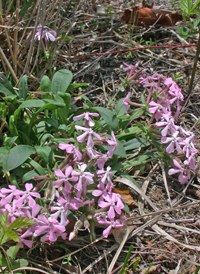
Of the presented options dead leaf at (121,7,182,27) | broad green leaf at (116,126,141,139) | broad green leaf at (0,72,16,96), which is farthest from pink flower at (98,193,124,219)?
dead leaf at (121,7,182,27)

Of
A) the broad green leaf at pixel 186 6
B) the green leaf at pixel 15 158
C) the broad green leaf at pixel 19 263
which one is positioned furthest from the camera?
the broad green leaf at pixel 186 6

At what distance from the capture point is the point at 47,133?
84.5 inches

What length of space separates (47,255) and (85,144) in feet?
2.51

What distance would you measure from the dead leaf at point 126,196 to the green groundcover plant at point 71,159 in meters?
0.11

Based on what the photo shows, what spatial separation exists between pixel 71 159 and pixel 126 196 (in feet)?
2.07

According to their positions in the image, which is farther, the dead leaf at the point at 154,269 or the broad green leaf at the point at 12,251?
the dead leaf at the point at 154,269

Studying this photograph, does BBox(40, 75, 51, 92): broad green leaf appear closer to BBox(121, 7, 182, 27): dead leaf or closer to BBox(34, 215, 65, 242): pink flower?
BBox(34, 215, 65, 242): pink flower

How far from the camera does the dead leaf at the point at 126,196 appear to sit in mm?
2061

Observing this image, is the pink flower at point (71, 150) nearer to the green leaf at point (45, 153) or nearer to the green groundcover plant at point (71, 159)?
the green groundcover plant at point (71, 159)

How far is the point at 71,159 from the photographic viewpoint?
1690mm

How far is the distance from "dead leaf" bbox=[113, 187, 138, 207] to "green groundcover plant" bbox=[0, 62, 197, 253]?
107 mm

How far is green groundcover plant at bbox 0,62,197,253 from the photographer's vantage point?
5.04 ft

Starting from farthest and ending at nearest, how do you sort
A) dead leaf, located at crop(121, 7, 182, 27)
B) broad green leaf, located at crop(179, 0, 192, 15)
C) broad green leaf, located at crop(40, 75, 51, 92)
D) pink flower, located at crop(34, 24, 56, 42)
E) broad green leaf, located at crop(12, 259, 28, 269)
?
dead leaf, located at crop(121, 7, 182, 27)
broad green leaf, located at crop(179, 0, 192, 15)
pink flower, located at crop(34, 24, 56, 42)
broad green leaf, located at crop(40, 75, 51, 92)
broad green leaf, located at crop(12, 259, 28, 269)

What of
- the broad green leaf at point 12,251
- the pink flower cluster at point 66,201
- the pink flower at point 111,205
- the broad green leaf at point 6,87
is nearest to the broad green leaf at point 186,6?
the pink flower cluster at point 66,201
